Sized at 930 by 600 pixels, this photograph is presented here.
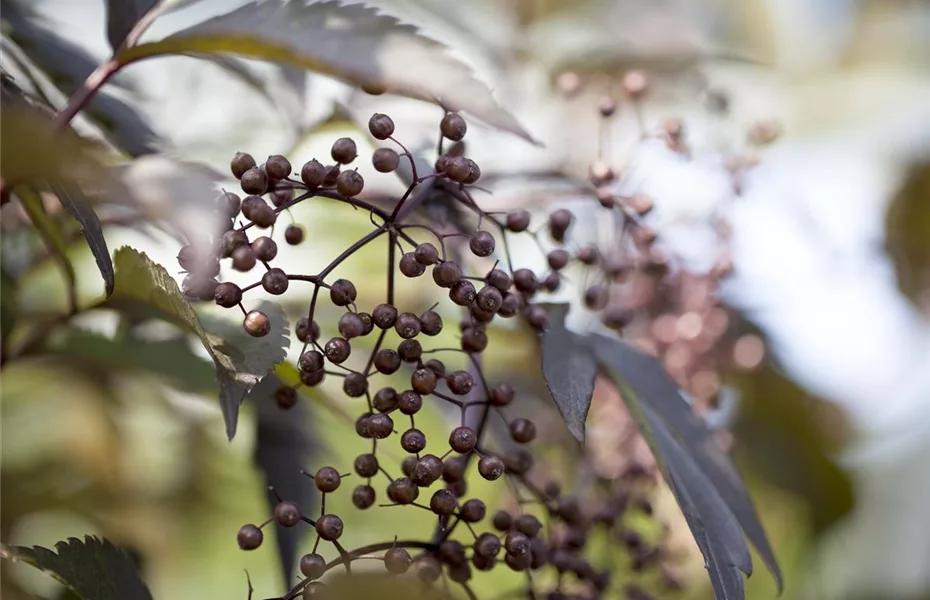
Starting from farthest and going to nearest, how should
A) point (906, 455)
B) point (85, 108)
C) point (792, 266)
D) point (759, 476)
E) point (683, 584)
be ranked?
point (906, 455), point (792, 266), point (759, 476), point (683, 584), point (85, 108)

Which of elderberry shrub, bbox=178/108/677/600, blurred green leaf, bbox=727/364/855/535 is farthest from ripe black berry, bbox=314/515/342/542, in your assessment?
blurred green leaf, bbox=727/364/855/535

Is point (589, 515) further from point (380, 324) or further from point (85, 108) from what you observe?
point (85, 108)

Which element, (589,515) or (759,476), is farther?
(759,476)

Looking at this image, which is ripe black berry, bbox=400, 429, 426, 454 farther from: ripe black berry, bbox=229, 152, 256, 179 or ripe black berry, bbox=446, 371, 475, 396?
ripe black berry, bbox=229, 152, 256, 179

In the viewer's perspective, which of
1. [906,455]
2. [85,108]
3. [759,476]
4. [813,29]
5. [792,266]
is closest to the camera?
[85,108]

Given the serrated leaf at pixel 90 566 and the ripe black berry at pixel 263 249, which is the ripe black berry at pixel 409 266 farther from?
the serrated leaf at pixel 90 566

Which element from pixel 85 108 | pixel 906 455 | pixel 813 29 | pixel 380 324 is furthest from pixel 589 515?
pixel 813 29

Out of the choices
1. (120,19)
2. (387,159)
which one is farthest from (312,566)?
(120,19)
